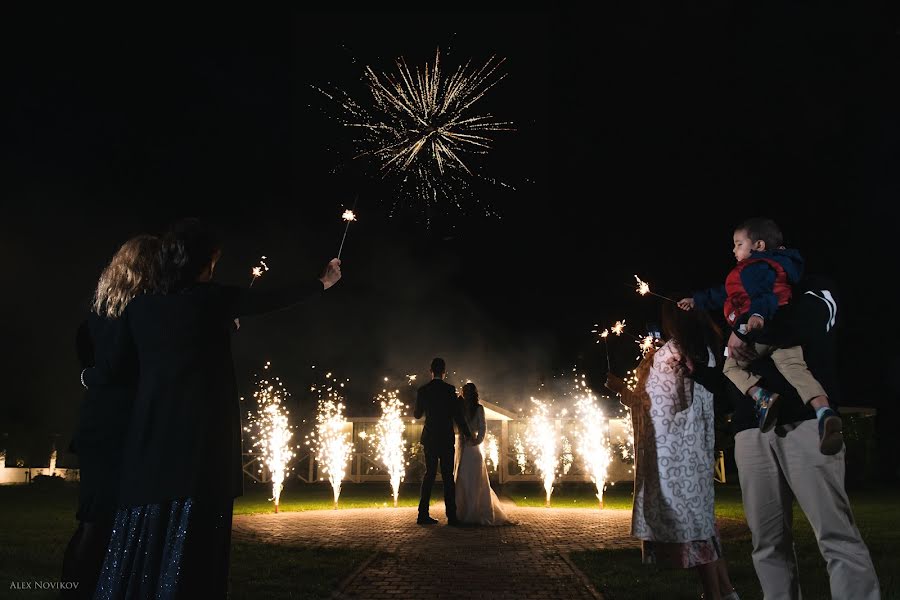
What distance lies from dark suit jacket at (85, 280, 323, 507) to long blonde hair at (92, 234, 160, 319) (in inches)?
17.1

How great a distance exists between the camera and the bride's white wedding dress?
1027cm

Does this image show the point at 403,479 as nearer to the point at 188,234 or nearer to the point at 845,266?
the point at 845,266

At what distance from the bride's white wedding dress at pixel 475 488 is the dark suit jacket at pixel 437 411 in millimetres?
554

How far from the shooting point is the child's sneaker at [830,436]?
3.13 m

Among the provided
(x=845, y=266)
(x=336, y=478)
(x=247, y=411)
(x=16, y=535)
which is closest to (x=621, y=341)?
(x=845, y=266)

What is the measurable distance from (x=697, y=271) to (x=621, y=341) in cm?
790

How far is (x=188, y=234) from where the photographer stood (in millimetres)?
3504

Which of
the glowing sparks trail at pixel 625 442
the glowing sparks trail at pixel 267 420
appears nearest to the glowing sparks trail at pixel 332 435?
the glowing sparks trail at pixel 267 420

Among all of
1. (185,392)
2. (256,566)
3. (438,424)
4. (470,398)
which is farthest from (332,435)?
(185,392)

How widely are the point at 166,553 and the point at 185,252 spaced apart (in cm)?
139

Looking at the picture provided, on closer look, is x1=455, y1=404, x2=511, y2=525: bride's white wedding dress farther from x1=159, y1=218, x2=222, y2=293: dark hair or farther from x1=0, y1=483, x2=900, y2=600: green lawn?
x1=159, y1=218, x2=222, y2=293: dark hair

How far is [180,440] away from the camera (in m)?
3.06

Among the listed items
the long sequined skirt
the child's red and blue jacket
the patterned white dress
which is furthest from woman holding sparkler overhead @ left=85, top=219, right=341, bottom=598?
the patterned white dress

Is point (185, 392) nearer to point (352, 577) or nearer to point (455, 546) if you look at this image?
point (352, 577)
